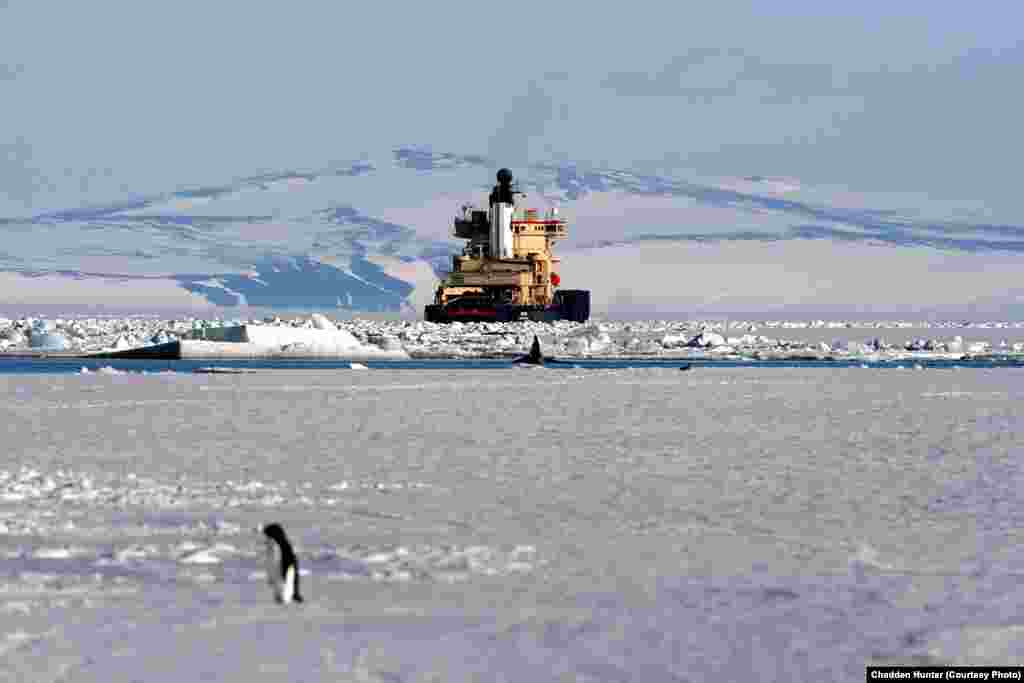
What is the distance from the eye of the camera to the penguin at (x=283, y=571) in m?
7.50

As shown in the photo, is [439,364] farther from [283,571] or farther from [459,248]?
[459,248]

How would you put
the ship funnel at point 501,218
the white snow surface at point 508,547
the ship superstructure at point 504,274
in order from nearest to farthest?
the white snow surface at point 508,547 → the ship superstructure at point 504,274 → the ship funnel at point 501,218

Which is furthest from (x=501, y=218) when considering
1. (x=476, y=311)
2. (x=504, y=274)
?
(x=476, y=311)

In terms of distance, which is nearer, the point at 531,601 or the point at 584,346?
the point at 531,601

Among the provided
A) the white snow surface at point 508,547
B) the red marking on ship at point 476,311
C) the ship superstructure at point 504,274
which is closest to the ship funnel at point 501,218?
the ship superstructure at point 504,274

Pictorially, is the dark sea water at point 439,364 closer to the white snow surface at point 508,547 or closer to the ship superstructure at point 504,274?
the white snow surface at point 508,547

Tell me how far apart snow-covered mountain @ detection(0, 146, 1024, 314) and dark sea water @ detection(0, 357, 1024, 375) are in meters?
86.7

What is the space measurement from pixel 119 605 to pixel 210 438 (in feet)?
25.9

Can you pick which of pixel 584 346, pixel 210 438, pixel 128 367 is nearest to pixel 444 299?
pixel 584 346

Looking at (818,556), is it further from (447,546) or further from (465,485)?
(465,485)

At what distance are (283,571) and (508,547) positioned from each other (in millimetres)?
1690

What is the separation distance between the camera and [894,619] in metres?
7.18

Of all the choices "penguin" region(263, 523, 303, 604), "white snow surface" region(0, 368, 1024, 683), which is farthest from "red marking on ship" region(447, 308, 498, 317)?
"penguin" region(263, 523, 303, 604)

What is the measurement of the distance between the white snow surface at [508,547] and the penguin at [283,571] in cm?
6
